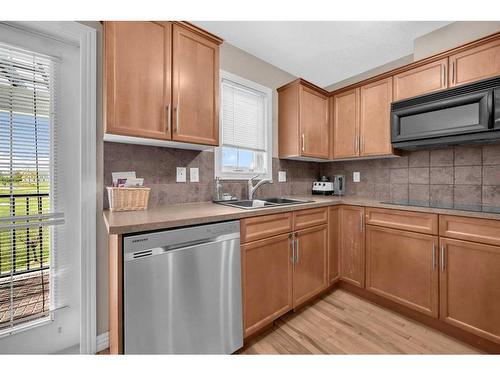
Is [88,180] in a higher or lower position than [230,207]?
higher

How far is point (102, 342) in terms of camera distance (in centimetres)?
151

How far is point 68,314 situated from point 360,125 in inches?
120

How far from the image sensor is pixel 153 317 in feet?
3.66

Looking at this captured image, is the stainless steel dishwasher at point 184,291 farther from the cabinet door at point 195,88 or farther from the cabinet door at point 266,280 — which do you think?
the cabinet door at point 195,88

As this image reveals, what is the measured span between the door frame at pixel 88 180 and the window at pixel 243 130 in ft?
3.24

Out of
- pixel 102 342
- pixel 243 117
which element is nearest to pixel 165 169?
pixel 243 117

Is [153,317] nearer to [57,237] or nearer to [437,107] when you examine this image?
[57,237]

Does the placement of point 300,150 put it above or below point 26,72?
below

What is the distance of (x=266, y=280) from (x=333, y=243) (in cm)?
97

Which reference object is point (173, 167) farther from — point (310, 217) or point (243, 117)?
point (310, 217)

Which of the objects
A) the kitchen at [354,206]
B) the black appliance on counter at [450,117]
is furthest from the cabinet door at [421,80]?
the black appliance on counter at [450,117]
